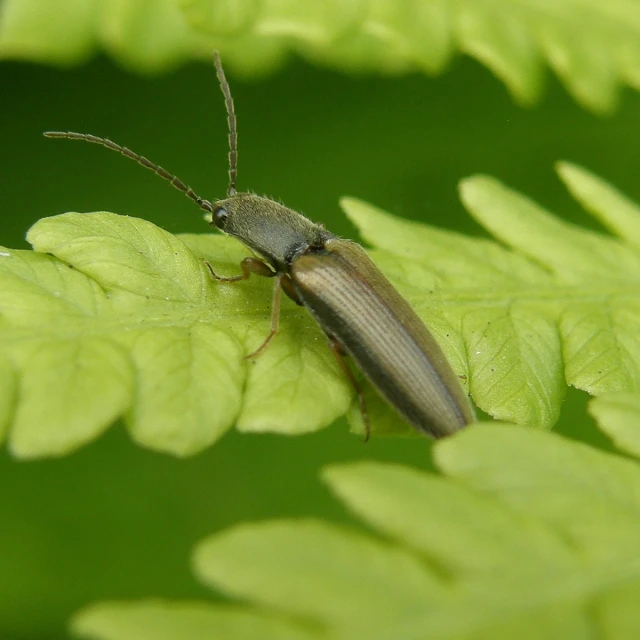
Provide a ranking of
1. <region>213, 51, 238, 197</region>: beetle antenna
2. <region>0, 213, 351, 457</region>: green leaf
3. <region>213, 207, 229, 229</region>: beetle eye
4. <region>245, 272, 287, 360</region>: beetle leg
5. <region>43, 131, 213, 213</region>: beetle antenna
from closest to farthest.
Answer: <region>0, 213, 351, 457</region>: green leaf → <region>245, 272, 287, 360</region>: beetle leg → <region>43, 131, 213, 213</region>: beetle antenna → <region>213, 207, 229, 229</region>: beetle eye → <region>213, 51, 238, 197</region>: beetle antenna

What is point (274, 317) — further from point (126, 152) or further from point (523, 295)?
point (126, 152)

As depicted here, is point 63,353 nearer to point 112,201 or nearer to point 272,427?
point 272,427

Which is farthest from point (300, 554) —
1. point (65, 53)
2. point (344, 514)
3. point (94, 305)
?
point (65, 53)

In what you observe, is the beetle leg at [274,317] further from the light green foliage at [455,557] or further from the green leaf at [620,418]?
the green leaf at [620,418]

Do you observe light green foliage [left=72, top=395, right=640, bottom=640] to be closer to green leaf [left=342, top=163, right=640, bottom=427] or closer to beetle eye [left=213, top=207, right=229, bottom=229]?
green leaf [left=342, top=163, right=640, bottom=427]

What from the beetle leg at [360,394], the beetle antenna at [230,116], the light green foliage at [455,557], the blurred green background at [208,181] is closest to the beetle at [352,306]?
the beetle leg at [360,394]

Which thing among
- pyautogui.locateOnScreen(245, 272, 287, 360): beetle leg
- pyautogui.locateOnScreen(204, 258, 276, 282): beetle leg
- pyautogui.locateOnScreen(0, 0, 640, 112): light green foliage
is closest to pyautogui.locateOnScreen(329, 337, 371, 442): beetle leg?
pyautogui.locateOnScreen(245, 272, 287, 360): beetle leg
